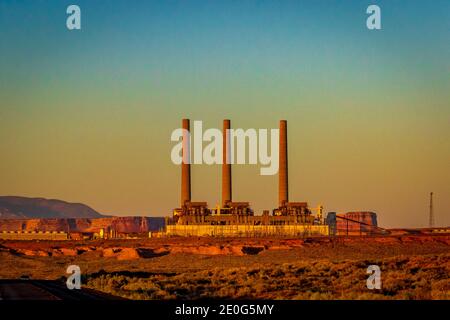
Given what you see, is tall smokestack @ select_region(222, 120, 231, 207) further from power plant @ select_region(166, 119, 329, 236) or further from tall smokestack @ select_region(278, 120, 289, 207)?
tall smokestack @ select_region(278, 120, 289, 207)

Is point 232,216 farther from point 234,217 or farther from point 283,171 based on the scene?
point 283,171

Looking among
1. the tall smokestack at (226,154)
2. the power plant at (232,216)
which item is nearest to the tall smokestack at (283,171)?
the power plant at (232,216)

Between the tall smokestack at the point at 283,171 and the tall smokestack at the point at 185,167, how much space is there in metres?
13.9

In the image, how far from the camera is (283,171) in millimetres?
124750

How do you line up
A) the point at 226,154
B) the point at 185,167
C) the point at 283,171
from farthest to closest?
1. the point at 185,167
2. the point at 226,154
3. the point at 283,171

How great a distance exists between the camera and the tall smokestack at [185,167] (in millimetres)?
126381

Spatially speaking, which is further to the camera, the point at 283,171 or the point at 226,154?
the point at 226,154

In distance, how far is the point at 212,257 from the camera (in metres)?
88.1

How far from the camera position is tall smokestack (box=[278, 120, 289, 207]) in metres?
123

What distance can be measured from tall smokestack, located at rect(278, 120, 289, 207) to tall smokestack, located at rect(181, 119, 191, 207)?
13.9m

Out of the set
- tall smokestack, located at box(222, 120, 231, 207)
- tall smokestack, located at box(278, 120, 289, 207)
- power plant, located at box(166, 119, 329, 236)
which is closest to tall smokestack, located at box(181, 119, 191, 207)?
power plant, located at box(166, 119, 329, 236)

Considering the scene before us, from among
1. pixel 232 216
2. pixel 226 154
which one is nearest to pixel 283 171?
pixel 226 154

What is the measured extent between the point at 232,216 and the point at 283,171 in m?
13.3
